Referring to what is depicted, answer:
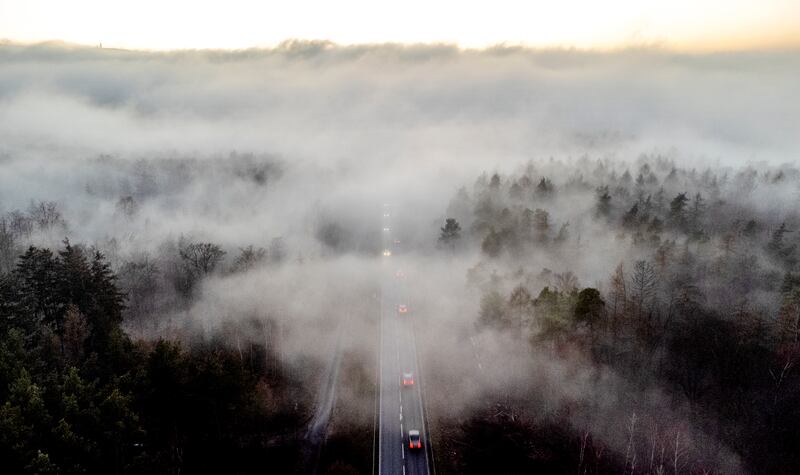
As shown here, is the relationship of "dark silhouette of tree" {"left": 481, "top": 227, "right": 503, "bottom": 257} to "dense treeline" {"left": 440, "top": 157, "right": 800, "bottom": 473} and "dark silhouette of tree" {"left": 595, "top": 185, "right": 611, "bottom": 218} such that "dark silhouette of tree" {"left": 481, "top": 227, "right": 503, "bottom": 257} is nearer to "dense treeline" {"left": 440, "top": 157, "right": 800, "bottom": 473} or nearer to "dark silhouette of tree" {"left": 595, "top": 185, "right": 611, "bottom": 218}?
"dense treeline" {"left": 440, "top": 157, "right": 800, "bottom": 473}

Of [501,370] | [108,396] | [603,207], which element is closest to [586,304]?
[501,370]

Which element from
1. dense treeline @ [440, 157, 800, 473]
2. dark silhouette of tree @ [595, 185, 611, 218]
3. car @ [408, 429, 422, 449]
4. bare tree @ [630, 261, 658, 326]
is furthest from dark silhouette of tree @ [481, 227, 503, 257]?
car @ [408, 429, 422, 449]

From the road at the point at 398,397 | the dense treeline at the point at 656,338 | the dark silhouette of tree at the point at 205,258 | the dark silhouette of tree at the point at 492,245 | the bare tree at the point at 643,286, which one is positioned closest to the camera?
the road at the point at 398,397

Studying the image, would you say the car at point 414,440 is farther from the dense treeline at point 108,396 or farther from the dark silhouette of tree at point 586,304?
the dark silhouette of tree at point 586,304

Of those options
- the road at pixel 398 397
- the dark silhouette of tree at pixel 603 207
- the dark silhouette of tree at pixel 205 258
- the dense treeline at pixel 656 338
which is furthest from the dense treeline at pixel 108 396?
the dark silhouette of tree at pixel 603 207

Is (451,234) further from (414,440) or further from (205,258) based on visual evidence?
(414,440)

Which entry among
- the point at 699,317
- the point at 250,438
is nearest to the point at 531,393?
the point at 699,317
